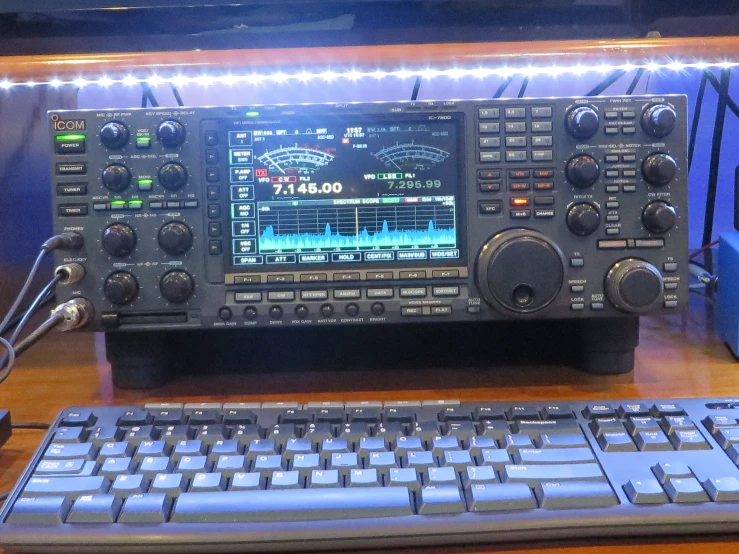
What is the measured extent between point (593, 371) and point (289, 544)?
1.29ft

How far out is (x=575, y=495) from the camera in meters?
0.45

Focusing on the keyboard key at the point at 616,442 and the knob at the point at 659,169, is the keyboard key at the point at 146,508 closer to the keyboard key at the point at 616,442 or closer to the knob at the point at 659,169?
the keyboard key at the point at 616,442

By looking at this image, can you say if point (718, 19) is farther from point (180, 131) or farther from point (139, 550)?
point (139, 550)

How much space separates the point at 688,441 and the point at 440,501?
198mm

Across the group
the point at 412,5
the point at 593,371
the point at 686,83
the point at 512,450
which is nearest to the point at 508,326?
the point at 593,371

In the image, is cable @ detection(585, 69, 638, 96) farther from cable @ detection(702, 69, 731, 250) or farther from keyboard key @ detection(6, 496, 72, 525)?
keyboard key @ detection(6, 496, 72, 525)

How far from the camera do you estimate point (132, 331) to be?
2.15ft

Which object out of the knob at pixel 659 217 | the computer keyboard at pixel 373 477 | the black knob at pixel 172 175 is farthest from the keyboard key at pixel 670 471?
the black knob at pixel 172 175

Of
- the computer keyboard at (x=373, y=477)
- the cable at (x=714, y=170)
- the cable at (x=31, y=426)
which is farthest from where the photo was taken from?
the cable at (x=714, y=170)

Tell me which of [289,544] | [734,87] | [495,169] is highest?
[734,87]

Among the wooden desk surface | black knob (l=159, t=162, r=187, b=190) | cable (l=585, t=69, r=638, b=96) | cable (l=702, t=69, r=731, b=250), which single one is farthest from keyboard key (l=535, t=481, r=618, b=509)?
cable (l=702, t=69, r=731, b=250)

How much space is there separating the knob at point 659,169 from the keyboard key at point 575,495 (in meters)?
0.31

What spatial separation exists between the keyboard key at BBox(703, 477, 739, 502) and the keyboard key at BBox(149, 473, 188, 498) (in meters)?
0.34

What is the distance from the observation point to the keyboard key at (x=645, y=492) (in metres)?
0.44
